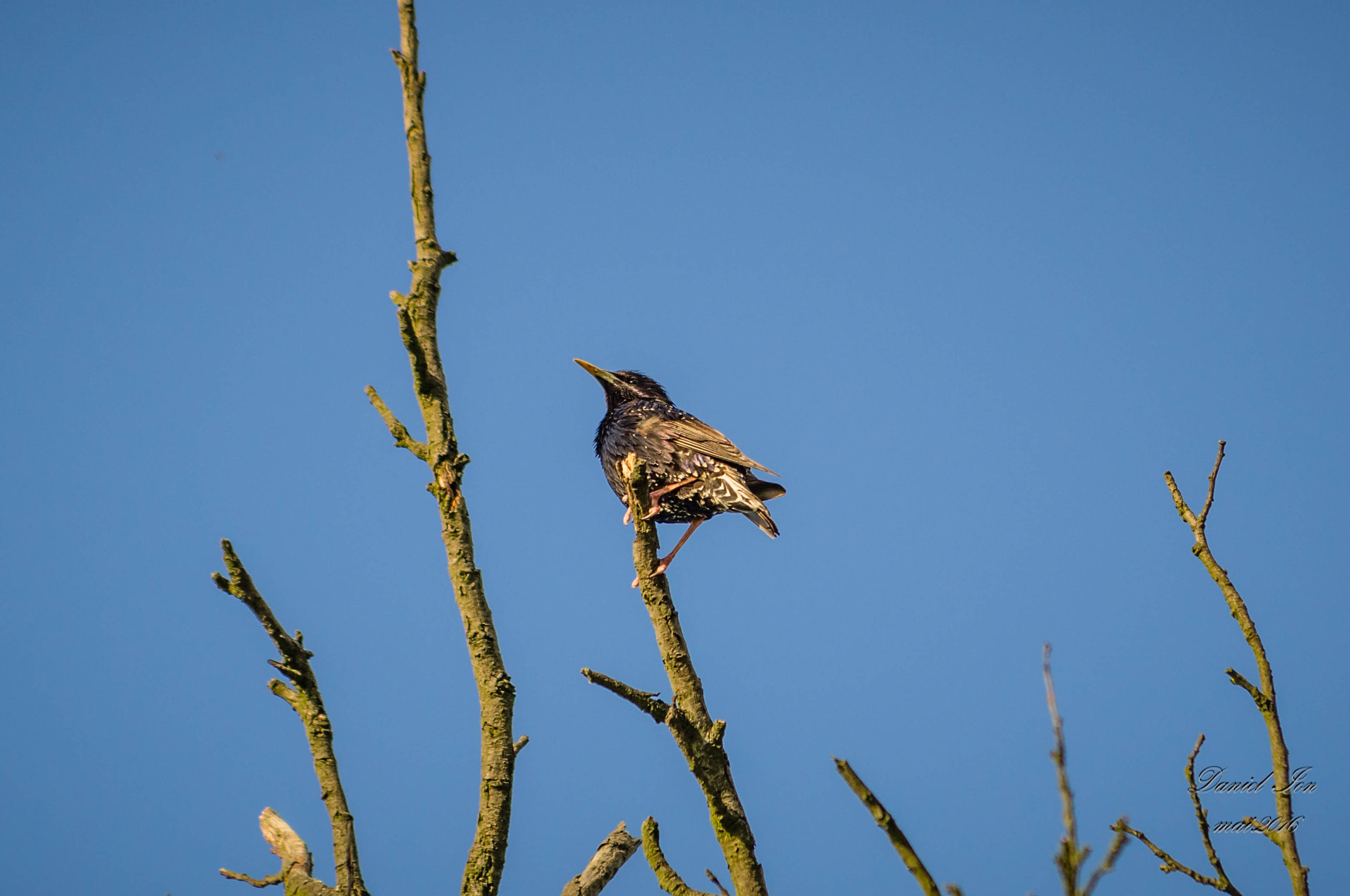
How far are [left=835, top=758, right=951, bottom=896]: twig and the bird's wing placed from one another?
200 inches

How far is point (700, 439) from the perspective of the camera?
7.29m

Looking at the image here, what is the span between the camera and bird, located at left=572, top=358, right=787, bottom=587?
6945 millimetres

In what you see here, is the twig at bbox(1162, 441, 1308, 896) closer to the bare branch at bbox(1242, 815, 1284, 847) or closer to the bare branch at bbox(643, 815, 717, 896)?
the bare branch at bbox(1242, 815, 1284, 847)

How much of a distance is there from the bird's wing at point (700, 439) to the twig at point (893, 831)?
509 cm

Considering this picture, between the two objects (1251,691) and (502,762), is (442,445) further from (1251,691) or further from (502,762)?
(1251,691)

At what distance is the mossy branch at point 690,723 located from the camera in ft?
10.6

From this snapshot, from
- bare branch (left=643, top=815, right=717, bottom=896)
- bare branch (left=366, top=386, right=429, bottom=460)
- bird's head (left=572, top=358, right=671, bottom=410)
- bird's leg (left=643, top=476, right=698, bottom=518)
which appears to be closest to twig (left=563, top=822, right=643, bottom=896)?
bare branch (left=643, top=815, right=717, bottom=896)

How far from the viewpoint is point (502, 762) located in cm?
347

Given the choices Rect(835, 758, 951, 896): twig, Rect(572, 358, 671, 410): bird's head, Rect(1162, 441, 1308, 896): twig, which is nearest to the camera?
Rect(835, 758, 951, 896): twig

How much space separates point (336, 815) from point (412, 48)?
281 centimetres

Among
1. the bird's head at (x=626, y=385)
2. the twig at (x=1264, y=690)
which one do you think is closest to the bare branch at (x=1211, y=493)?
the twig at (x=1264, y=690)

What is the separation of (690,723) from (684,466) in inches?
158

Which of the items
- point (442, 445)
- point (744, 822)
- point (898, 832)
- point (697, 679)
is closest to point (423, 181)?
point (442, 445)

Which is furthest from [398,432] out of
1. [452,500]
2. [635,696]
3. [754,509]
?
[754,509]
